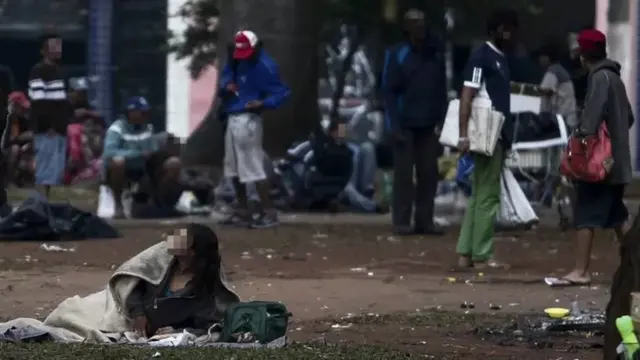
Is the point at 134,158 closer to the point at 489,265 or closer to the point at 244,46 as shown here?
the point at 244,46

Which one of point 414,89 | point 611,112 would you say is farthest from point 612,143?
point 414,89

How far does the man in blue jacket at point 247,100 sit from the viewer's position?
14039 mm

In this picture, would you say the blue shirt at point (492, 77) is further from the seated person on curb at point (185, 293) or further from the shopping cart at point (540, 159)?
the seated person on curb at point (185, 293)

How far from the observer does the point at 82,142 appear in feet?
60.0

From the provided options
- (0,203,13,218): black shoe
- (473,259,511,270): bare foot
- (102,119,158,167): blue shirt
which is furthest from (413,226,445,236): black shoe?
(0,203,13,218): black shoe

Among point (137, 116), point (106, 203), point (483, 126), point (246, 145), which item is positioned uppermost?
point (483, 126)

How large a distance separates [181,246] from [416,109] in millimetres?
6152

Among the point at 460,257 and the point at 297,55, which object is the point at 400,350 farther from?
the point at 297,55

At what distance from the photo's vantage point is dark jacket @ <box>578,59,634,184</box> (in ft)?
33.4

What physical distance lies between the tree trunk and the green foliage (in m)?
1.83

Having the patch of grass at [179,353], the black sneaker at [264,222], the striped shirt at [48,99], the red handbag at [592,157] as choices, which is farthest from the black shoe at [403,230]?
the patch of grass at [179,353]

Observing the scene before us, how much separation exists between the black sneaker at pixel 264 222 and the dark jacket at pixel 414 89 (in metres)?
1.56

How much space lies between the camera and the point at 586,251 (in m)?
10.5

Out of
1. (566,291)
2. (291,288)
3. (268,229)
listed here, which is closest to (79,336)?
(291,288)
